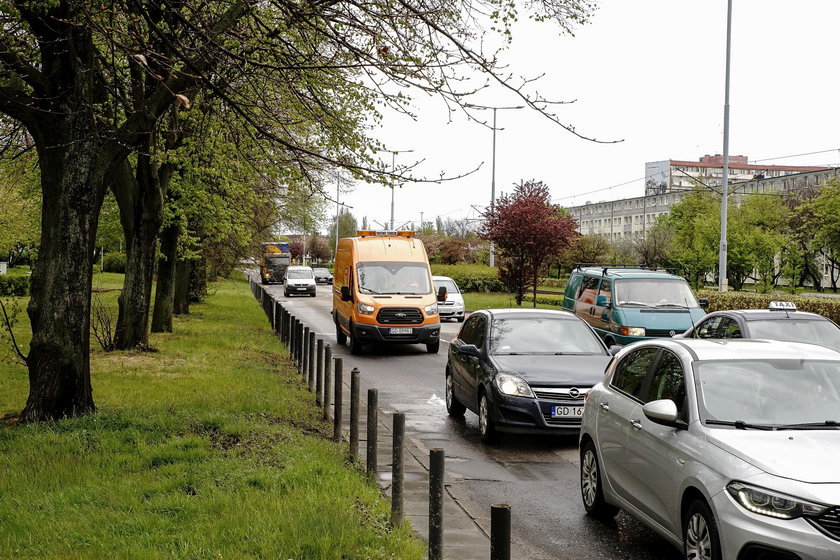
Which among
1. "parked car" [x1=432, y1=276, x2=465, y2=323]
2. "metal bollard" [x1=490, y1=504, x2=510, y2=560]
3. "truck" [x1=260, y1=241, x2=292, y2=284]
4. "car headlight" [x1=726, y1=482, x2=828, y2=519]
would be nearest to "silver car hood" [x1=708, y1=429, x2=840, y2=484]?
"car headlight" [x1=726, y1=482, x2=828, y2=519]

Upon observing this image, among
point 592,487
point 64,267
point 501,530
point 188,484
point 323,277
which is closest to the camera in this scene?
point 501,530

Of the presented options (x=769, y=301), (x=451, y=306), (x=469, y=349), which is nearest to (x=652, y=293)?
(x=769, y=301)

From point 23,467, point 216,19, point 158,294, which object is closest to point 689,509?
point 23,467

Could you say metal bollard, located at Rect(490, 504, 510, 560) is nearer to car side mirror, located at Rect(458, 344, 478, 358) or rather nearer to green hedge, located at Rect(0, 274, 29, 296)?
car side mirror, located at Rect(458, 344, 478, 358)

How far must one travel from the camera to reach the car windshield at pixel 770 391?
5.34 m

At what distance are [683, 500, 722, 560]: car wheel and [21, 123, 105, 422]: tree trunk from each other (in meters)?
6.74

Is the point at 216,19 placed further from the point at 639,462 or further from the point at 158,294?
the point at 158,294

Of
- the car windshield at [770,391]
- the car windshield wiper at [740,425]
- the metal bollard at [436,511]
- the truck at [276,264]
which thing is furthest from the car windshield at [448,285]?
the truck at [276,264]

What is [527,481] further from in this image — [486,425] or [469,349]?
[469,349]

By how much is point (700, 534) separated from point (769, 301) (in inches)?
855

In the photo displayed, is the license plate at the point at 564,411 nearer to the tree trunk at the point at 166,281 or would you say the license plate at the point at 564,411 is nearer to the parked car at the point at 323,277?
the tree trunk at the point at 166,281

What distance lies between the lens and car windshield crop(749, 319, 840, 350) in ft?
39.8

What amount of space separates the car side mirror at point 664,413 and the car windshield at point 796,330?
24.4 ft

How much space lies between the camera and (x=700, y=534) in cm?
489
